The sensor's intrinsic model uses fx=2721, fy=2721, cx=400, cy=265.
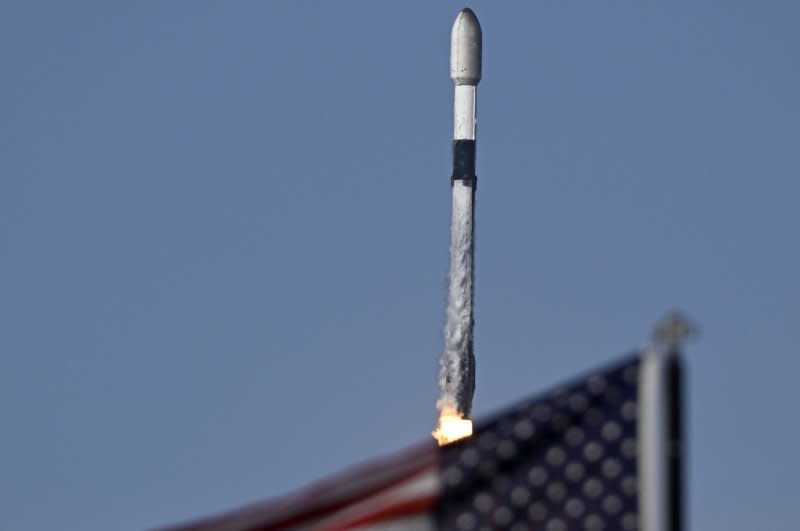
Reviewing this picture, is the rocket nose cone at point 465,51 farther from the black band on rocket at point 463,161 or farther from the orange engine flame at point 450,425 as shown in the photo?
the orange engine flame at point 450,425

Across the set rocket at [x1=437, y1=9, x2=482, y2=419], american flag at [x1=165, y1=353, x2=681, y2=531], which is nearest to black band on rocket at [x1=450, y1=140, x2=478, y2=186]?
rocket at [x1=437, y1=9, x2=482, y2=419]

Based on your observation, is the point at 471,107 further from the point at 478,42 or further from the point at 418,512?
the point at 418,512

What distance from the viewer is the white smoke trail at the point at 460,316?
113 metres

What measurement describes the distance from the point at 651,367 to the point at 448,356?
95598 millimetres

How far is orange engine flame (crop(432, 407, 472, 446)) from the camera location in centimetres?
10931

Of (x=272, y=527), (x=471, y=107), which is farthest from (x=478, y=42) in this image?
(x=272, y=527)

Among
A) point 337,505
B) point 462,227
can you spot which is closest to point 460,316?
point 462,227

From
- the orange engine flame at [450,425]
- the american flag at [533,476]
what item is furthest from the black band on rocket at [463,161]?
the american flag at [533,476]

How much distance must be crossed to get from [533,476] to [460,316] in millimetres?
96375

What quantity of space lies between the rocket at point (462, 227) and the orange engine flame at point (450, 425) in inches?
5.5

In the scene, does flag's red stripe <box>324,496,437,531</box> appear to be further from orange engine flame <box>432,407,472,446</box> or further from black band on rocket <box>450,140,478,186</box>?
black band on rocket <box>450,140,478,186</box>

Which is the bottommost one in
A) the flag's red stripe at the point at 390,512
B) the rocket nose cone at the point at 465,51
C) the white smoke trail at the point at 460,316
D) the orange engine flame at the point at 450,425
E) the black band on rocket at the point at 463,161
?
the flag's red stripe at the point at 390,512

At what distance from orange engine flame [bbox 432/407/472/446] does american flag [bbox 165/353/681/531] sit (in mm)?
88993

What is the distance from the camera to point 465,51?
121 meters
